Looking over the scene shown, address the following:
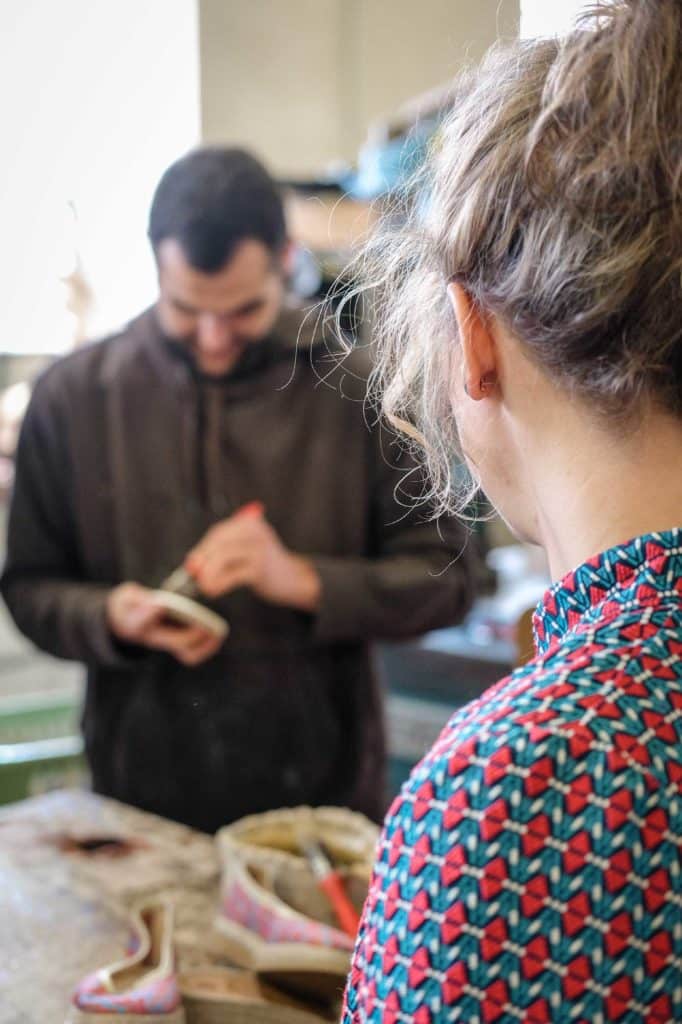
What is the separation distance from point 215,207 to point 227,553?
0.38 metres

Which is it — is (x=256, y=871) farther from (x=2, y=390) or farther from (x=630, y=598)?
(x=2, y=390)

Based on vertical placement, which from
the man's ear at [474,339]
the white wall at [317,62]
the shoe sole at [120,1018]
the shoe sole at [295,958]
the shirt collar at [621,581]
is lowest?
the shoe sole at [295,958]

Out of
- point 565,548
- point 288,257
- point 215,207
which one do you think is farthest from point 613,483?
point 288,257

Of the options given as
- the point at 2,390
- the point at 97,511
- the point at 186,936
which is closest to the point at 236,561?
the point at 97,511

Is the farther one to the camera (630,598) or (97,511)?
(97,511)

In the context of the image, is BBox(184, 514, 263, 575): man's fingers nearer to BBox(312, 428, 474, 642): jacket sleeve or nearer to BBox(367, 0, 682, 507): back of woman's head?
BBox(312, 428, 474, 642): jacket sleeve

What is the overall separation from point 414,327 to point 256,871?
475 millimetres

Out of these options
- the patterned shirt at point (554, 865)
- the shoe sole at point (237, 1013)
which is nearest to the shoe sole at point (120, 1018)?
the shoe sole at point (237, 1013)

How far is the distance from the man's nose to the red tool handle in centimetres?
63

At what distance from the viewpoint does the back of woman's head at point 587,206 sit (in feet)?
1.46

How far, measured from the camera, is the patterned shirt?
15.5 inches

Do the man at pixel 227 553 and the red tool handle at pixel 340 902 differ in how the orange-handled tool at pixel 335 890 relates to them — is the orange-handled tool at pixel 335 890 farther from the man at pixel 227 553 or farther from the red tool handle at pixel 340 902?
the man at pixel 227 553

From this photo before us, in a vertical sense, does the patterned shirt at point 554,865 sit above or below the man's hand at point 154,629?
above

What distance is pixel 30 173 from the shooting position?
81 cm
